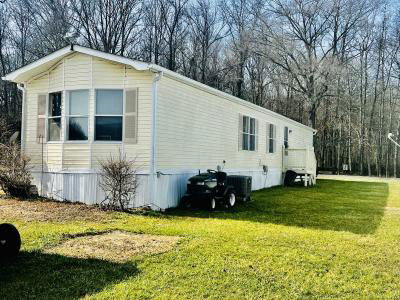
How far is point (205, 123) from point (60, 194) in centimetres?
446

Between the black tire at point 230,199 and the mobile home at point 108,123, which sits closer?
the mobile home at point 108,123

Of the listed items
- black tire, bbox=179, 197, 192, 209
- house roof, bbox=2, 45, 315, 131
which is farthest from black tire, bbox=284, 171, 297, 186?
black tire, bbox=179, 197, 192, 209

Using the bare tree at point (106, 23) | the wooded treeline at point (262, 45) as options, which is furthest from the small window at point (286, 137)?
the bare tree at point (106, 23)

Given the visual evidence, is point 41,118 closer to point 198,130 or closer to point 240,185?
point 198,130

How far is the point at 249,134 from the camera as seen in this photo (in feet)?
50.8

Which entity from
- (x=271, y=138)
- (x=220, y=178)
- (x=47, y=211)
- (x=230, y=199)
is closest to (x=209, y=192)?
(x=220, y=178)

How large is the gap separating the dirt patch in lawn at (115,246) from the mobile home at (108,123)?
302 cm

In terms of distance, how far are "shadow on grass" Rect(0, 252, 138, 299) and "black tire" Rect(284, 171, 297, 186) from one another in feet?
48.9

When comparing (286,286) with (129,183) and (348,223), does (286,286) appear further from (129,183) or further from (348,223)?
(129,183)

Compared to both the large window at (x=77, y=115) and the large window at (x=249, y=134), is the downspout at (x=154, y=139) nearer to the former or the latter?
the large window at (x=77, y=115)

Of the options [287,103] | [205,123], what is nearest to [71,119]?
[205,123]

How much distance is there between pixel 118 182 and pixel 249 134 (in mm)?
7332

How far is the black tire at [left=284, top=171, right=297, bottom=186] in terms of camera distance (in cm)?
1916

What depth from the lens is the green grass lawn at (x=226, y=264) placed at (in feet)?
13.9
